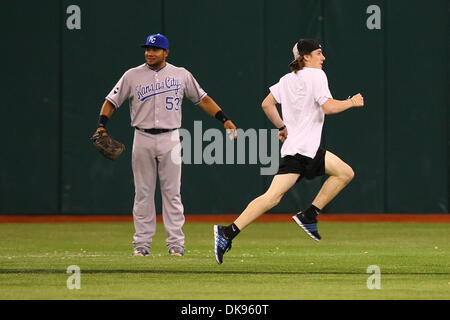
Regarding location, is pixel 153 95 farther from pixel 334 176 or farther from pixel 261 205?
pixel 334 176

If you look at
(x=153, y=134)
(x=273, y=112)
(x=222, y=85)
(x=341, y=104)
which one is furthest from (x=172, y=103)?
(x=222, y=85)

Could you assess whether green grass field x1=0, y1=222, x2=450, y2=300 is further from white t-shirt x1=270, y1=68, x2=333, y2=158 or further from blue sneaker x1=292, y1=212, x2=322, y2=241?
white t-shirt x1=270, y1=68, x2=333, y2=158

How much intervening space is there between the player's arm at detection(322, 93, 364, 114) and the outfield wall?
752cm

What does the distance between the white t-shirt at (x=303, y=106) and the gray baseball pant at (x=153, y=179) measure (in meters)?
1.31

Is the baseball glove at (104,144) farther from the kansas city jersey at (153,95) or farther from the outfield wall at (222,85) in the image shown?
the outfield wall at (222,85)

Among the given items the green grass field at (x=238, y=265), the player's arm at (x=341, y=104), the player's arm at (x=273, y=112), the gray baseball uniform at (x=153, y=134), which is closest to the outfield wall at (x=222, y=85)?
the green grass field at (x=238, y=265)

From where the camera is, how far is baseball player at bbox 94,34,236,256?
10547 mm

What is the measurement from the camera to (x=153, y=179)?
1075 cm

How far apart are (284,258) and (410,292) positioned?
2998 mm

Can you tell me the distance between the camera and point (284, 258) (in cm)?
1085

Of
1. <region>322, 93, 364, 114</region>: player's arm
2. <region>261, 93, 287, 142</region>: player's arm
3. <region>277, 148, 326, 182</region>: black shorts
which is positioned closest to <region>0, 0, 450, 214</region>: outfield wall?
<region>261, 93, 287, 142</region>: player's arm

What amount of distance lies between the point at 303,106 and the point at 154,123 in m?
1.58

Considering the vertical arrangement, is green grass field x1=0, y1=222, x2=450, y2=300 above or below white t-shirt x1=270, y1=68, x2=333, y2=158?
below

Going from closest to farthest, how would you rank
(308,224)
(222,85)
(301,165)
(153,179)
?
(301,165)
(308,224)
(153,179)
(222,85)
